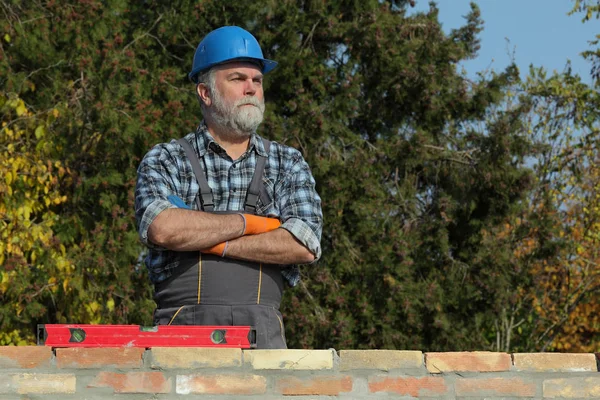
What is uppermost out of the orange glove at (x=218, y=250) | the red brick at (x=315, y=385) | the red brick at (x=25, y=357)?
the orange glove at (x=218, y=250)

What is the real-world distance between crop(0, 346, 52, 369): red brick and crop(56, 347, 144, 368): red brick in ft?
0.14

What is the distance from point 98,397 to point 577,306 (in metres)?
9.82

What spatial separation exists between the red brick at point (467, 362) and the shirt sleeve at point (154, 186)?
1068 millimetres

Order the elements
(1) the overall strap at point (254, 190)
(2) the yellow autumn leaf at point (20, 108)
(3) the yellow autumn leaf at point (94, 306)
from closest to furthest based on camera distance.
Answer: (1) the overall strap at point (254, 190)
(3) the yellow autumn leaf at point (94, 306)
(2) the yellow autumn leaf at point (20, 108)

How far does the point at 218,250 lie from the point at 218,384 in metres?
0.53

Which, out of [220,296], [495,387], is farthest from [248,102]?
[495,387]

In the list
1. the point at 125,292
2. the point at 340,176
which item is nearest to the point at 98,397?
the point at 125,292

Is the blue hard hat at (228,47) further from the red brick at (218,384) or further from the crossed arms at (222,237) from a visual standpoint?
the red brick at (218,384)

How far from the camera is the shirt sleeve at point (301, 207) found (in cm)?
371

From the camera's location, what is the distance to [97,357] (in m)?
3.25

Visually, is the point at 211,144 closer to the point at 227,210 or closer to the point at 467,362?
the point at 227,210

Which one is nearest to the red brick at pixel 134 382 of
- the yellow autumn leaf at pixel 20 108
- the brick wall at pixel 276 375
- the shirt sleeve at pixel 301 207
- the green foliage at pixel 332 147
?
the brick wall at pixel 276 375

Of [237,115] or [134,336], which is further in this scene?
[237,115]

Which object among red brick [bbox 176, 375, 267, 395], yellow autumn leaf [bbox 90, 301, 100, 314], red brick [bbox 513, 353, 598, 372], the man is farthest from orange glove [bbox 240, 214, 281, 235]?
yellow autumn leaf [bbox 90, 301, 100, 314]
